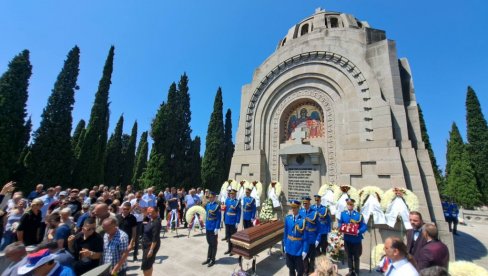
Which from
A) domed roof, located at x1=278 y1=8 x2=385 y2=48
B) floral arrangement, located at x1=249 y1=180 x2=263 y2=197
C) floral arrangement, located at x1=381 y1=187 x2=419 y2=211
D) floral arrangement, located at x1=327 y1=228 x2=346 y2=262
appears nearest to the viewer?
floral arrangement, located at x1=381 y1=187 x2=419 y2=211

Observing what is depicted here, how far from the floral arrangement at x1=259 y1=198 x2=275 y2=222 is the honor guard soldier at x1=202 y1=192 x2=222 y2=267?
3.06 m

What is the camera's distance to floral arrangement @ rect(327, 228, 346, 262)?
7438 millimetres

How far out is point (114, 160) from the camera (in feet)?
108

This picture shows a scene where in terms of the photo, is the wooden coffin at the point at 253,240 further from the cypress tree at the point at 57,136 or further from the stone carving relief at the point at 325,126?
the cypress tree at the point at 57,136

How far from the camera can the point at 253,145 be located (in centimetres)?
1322

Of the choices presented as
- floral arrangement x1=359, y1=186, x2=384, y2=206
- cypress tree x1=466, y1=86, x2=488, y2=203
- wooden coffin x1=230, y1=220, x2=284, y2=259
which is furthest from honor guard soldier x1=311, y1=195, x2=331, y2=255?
cypress tree x1=466, y1=86, x2=488, y2=203

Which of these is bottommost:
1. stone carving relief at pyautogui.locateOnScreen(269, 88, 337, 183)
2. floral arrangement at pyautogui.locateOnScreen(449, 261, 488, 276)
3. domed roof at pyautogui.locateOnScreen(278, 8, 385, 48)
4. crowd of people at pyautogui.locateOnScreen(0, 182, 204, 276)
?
floral arrangement at pyautogui.locateOnScreen(449, 261, 488, 276)

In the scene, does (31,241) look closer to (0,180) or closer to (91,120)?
(0,180)

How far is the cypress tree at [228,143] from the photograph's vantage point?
1350 inches

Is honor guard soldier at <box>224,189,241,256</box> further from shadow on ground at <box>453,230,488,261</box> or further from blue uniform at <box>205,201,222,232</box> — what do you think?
shadow on ground at <box>453,230,488,261</box>

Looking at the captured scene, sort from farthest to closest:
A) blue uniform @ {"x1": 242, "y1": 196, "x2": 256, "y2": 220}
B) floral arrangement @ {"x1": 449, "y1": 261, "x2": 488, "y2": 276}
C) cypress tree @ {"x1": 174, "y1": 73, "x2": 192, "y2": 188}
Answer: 1. cypress tree @ {"x1": 174, "y1": 73, "x2": 192, "y2": 188}
2. blue uniform @ {"x1": 242, "y1": 196, "x2": 256, "y2": 220}
3. floral arrangement @ {"x1": 449, "y1": 261, "x2": 488, "y2": 276}

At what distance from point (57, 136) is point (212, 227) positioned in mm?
20507

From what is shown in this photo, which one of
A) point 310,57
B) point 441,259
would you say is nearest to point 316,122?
point 310,57

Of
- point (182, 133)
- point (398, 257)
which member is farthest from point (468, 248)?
point (182, 133)
